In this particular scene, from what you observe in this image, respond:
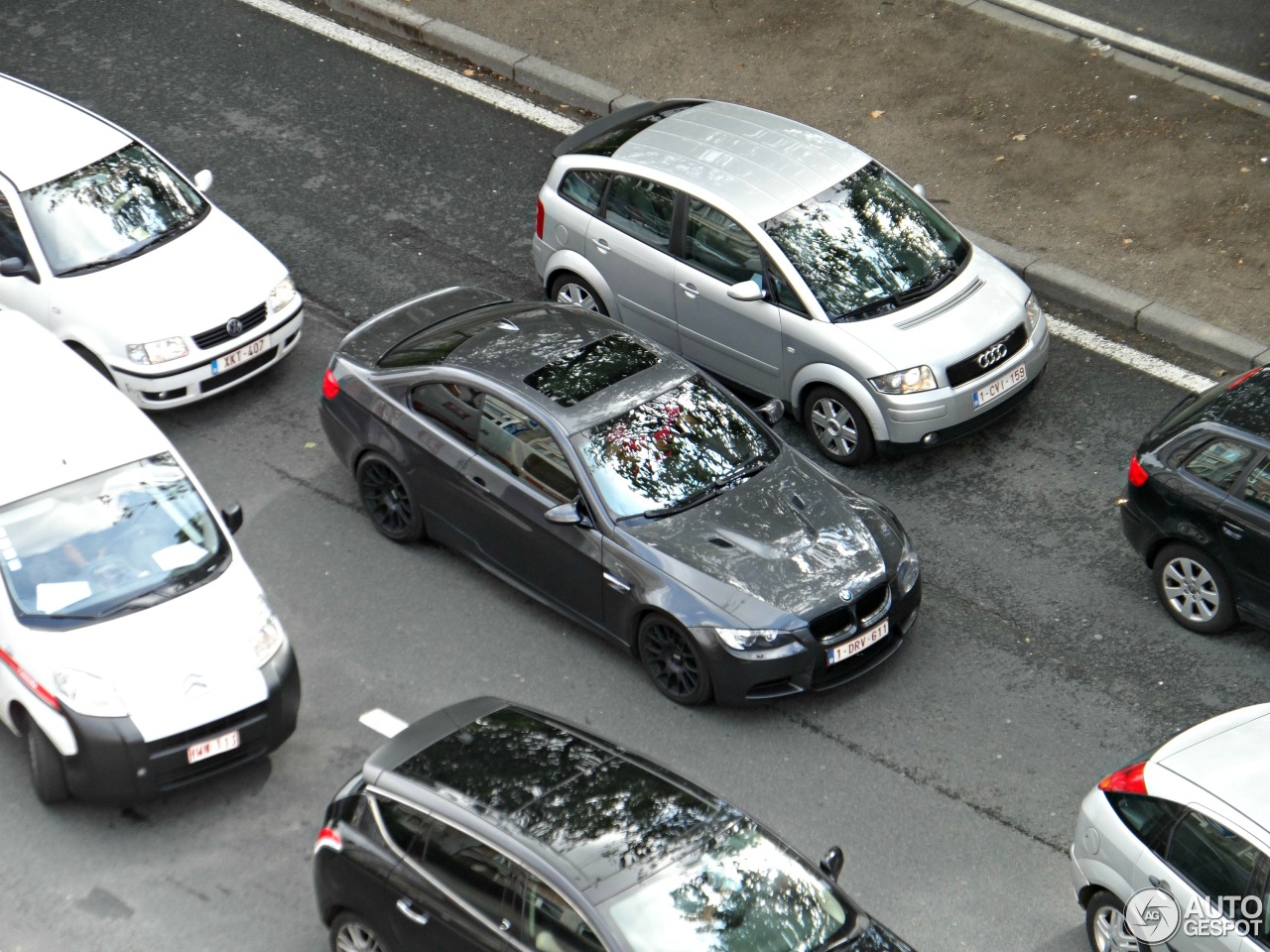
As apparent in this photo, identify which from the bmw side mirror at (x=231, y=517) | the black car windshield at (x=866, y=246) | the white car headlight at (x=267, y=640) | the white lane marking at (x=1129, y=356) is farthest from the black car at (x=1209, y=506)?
the bmw side mirror at (x=231, y=517)

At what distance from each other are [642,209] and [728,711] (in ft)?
14.2

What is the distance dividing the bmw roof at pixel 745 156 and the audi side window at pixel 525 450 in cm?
268

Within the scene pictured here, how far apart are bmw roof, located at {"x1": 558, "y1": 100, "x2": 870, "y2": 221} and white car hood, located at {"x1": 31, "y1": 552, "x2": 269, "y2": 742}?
4928 millimetres

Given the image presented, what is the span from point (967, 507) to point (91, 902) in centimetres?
621

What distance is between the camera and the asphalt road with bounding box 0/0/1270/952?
9.00m

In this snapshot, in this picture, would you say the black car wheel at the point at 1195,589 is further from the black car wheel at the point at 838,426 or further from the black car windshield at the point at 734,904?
the black car windshield at the point at 734,904

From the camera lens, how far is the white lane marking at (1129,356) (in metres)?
12.7

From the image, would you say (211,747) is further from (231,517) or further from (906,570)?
(906,570)

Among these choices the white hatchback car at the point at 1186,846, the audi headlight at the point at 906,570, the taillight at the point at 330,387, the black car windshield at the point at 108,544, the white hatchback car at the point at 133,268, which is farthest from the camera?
the white hatchback car at the point at 133,268

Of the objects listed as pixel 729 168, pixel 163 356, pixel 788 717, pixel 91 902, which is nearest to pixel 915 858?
pixel 788 717

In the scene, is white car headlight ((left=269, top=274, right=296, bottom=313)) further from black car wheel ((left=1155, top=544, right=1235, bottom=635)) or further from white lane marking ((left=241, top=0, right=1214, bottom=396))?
black car wheel ((left=1155, top=544, right=1235, bottom=635))

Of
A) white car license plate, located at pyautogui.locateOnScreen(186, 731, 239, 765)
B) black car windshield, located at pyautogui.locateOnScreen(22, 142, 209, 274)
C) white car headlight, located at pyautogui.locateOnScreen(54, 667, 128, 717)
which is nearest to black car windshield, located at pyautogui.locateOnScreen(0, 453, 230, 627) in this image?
white car headlight, located at pyautogui.locateOnScreen(54, 667, 128, 717)

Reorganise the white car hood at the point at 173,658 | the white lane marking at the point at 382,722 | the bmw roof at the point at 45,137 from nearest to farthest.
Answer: the white car hood at the point at 173,658
the white lane marking at the point at 382,722
the bmw roof at the point at 45,137

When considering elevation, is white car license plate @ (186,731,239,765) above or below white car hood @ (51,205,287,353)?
below
